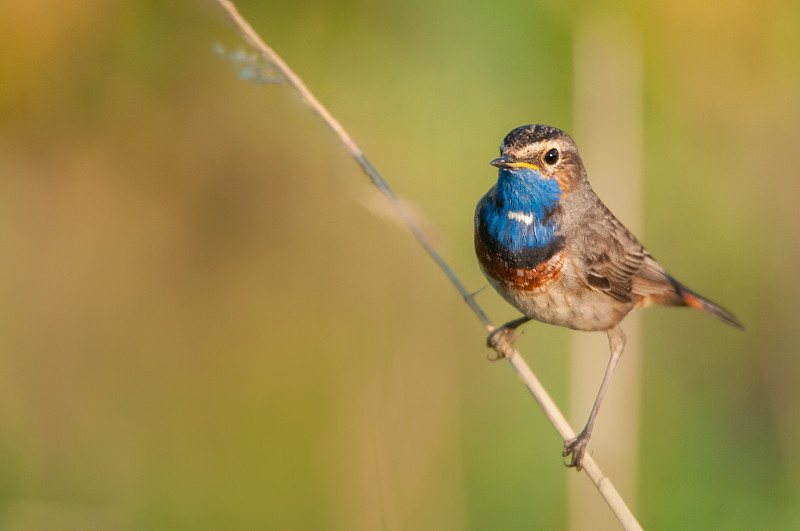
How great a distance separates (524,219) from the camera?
406 cm

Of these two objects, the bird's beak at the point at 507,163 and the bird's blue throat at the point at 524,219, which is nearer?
the bird's beak at the point at 507,163

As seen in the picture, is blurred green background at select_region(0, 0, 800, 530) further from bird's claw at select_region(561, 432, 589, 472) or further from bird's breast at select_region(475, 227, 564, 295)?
bird's breast at select_region(475, 227, 564, 295)

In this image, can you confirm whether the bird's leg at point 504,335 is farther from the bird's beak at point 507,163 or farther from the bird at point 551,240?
the bird's beak at point 507,163

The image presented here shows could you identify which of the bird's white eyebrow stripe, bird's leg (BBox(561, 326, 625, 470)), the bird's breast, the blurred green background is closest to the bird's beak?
the bird's white eyebrow stripe

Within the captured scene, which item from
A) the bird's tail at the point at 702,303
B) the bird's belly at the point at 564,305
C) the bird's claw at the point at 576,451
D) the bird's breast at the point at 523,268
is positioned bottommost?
the bird's claw at the point at 576,451

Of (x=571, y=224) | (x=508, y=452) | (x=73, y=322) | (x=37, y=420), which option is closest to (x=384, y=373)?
(x=571, y=224)

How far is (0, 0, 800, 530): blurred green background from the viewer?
18.1ft

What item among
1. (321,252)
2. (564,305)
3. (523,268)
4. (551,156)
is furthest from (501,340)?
(321,252)

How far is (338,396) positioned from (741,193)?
10.2 ft

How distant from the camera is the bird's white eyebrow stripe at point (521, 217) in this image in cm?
405

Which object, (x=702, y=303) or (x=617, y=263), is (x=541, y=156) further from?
(x=702, y=303)

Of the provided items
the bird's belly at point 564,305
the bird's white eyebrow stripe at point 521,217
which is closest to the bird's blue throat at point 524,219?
the bird's white eyebrow stripe at point 521,217

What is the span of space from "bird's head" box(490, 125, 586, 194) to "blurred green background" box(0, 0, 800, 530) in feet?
4.72

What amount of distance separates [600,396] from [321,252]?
2728 millimetres
